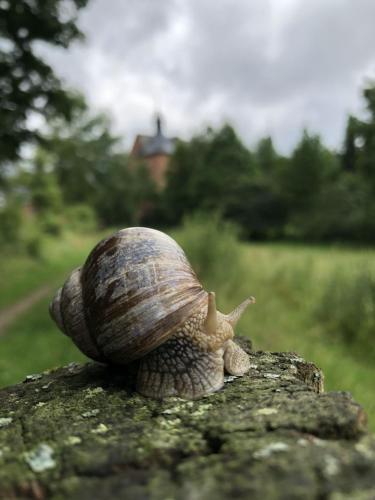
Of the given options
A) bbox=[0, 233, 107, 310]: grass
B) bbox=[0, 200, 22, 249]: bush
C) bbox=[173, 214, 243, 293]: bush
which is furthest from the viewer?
bbox=[0, 200, 22, 249]: bush

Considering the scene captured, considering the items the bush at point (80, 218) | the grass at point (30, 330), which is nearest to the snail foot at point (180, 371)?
the grass at point (30, 330)

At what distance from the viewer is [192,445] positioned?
1.60 meters

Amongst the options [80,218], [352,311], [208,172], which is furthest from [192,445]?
[208,172]

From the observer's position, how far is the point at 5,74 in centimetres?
797

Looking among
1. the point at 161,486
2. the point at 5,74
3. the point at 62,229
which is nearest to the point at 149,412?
the point at 161,486

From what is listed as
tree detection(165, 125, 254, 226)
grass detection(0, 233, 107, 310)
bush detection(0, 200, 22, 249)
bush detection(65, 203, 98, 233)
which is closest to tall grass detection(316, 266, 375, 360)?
grass detection(0, 233, 107, 310)

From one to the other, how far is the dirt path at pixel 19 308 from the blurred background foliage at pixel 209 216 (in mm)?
176

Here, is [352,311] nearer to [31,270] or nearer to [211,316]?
[211,316]

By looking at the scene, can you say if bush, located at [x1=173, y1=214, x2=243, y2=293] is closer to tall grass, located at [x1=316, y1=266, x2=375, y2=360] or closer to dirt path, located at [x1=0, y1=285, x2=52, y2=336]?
tall grass, located at [x1=316, y1=266, x2=375, y2=360]

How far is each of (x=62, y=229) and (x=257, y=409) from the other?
28.1 meters

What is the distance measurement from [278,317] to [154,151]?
1531 inches

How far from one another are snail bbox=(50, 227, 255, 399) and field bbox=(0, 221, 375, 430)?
10.5 feet

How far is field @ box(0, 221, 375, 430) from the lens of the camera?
616cm

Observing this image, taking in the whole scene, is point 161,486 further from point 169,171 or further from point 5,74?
point 169,171
